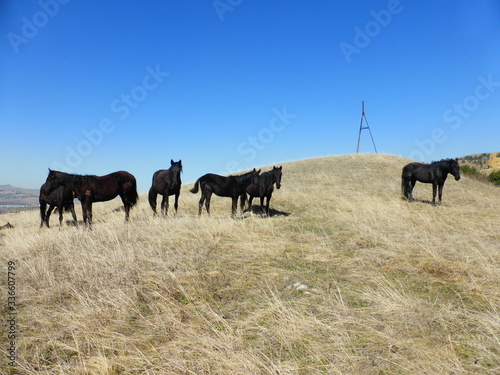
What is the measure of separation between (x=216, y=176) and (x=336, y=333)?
971 cm

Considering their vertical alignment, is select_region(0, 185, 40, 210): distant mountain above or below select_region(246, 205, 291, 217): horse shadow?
below

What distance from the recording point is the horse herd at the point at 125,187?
1051cm

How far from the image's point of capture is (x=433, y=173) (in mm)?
16016

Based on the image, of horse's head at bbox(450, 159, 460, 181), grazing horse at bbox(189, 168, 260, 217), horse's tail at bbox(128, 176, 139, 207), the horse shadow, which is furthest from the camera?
horse's head at bbox(450, 159, 460, 181)

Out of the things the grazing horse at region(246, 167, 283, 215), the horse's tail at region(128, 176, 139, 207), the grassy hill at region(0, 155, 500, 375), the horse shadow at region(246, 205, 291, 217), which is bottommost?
the grassy hill at region(0, 155, 500, 375)

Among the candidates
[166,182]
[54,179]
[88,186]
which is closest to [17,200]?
[54,179]

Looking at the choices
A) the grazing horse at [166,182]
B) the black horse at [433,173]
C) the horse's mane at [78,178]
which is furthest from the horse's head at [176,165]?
the black horse at [433,173]

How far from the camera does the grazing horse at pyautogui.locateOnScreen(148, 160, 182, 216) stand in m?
11.8

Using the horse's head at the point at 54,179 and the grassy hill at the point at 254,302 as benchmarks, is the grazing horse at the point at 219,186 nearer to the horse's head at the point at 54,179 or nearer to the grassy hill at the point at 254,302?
the grassy hill at the point at 254,302

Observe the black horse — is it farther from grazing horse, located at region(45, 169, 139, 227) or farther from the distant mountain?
the distant mountain

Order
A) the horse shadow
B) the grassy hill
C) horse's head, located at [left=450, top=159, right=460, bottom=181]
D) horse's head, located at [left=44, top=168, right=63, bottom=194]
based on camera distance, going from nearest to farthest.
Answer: the grassy hill < horse's head, located at [left=44, top=168, right=63, bottom=194] < the horse shadow < horse's head, located at [left=450, top=159, right=460, bottom=181]

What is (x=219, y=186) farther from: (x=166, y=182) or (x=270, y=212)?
(x=270, y=212)

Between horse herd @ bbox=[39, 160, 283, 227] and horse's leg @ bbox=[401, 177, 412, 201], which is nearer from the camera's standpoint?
horse herd @ bbox=[39, 160, 283, 227]

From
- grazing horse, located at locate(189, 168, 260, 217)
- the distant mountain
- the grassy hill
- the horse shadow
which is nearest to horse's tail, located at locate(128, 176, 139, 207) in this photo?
grazing horse, located at locate(189, 168, 260, 217)
